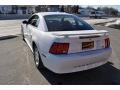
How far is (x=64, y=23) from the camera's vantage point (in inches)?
215

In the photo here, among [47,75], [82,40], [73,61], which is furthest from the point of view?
[47,75]

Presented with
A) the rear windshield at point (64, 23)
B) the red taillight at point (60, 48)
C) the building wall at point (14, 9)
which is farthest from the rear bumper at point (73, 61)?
the building wall at point (14, 9)

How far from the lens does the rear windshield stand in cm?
522

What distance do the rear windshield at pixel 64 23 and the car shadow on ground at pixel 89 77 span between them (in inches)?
48.1

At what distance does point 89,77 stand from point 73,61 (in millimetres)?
923

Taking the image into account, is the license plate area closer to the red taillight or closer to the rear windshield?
the red taillight

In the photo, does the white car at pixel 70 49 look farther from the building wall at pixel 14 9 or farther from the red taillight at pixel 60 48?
the building wall at pixel 14 9

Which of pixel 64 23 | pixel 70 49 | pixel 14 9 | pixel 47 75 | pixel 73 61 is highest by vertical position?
pixel 64 23

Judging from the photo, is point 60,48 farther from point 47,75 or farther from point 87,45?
point 47,75

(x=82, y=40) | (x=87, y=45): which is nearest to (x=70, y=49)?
(x=82, y=40)

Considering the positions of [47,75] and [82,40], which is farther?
[47,75]

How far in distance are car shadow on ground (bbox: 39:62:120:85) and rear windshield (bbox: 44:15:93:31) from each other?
1222 mm

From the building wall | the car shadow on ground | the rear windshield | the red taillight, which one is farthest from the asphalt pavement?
the building wall
